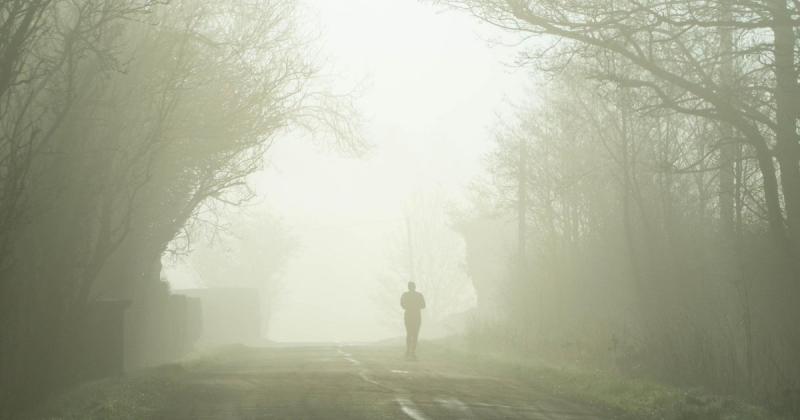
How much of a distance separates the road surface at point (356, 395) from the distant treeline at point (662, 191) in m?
3.53

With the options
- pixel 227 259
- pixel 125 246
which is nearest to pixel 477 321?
pixel 125 246

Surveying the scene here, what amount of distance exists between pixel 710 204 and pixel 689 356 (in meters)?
11.9

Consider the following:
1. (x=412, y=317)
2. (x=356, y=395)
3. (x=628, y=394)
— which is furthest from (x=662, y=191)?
(x=356, y=395)

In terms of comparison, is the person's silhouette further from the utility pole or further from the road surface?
the utility pole

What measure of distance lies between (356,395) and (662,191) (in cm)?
1466

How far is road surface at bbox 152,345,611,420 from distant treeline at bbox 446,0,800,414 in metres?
3.53

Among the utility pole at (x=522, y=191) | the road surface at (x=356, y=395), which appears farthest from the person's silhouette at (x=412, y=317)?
the utility pole at (x=522, y=191)

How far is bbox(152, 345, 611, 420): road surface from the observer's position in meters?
12.0

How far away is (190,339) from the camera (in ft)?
105

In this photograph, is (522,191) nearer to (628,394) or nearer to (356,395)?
(628,394)

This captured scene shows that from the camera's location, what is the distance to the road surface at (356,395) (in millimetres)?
11992

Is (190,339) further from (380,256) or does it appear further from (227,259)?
(380,256)

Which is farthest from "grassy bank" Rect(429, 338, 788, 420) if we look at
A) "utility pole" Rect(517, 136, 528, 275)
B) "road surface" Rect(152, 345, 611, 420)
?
"utility pole" Rect(517, 136, 528, 275)

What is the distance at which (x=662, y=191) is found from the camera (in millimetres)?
25719
